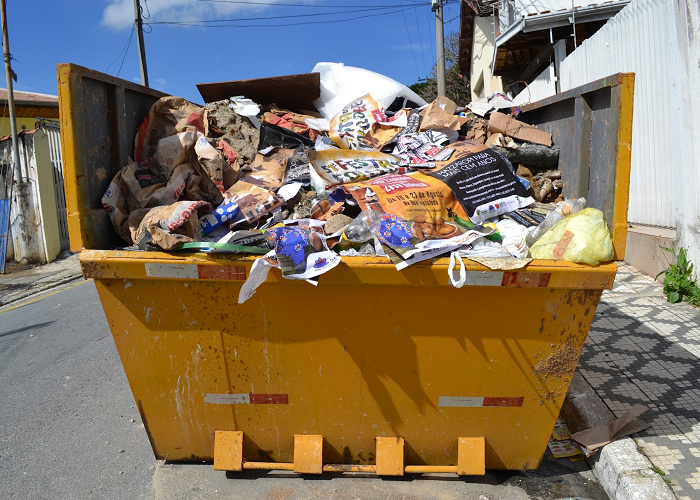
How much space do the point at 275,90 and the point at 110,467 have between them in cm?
279

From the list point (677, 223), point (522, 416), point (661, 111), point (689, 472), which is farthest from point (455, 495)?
point (661, 111)

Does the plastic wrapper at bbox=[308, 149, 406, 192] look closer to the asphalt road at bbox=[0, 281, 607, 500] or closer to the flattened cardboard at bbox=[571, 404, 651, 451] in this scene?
the asphalt road at bbox=[0, 281, 607, 500]

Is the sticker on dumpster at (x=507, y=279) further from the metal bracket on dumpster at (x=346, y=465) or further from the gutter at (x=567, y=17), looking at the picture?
the gutter at (x=567, y=17)

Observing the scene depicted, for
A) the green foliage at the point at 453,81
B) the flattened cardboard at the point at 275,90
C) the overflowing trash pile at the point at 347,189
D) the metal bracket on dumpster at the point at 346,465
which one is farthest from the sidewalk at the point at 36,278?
the green foliage at the point at 453,81

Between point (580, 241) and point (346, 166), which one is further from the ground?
point (346, 166)

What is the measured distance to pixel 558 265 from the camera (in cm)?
194

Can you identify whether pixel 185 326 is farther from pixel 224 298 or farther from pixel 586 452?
pixel 586 452

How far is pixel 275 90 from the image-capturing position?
12.8 feet

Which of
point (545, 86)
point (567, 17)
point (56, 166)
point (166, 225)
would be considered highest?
point (567, 17)

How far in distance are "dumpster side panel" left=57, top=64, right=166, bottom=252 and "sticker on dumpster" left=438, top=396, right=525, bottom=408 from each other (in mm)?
1703

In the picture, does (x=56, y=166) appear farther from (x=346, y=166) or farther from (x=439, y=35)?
(x=439, y=35)

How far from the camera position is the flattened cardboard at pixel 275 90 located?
3787 millimetres

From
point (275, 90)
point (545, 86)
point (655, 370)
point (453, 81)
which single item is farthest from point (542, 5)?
point (453, 81)

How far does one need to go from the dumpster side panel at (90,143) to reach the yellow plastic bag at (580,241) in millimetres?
1919
